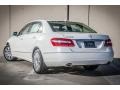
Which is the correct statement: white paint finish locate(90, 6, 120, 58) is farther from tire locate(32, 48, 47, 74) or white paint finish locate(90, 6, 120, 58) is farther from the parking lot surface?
tire locate(32, 48, 47, 74)

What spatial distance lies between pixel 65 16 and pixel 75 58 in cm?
674

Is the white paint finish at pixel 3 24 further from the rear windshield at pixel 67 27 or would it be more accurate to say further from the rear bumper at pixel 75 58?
the rear bumper at pixel 75 58

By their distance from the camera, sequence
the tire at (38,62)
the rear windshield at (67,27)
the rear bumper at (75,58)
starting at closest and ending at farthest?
the rear bumper at (75,58) < the tire at (38,62) < the rear windshield at (67,27)

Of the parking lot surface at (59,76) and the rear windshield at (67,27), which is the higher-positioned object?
the rear windshield at (67,27)

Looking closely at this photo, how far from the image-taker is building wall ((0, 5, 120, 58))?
48.4 ft

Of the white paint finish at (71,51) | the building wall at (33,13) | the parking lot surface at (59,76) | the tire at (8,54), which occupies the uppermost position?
the building wall at (33,13)

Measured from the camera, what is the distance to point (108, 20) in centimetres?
1477

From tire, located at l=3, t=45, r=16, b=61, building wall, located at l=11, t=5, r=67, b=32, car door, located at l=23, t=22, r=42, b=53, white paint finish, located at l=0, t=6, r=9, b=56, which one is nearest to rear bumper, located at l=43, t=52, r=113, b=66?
car door, located at l=23, t=22, r=42, b=53

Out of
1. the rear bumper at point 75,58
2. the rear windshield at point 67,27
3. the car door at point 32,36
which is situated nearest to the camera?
the rear bumper at point 75,58

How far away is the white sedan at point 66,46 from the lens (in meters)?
8.36

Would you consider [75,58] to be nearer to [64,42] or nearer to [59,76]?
[64,42]

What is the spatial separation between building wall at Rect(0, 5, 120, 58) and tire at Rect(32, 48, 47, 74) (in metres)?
5.89

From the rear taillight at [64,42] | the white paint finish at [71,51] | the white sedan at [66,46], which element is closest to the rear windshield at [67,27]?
the white sedan at [66,46]
